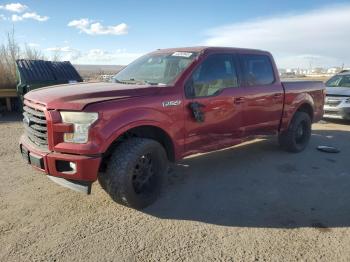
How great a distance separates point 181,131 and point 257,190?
1381mm

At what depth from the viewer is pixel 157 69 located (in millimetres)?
5035

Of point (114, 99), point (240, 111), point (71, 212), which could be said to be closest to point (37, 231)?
point (71, 212)

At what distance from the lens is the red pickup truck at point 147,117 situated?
3.64 m

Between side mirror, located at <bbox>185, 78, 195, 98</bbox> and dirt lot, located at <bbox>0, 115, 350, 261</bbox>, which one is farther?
side mirror, located at <bbox>185, 78, 195, 98</bbox>

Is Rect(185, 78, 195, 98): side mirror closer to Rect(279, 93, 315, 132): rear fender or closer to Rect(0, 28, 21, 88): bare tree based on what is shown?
Rect(279, 93, 315, 132): rear fender

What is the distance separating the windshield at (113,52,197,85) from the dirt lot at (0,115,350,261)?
1508mm

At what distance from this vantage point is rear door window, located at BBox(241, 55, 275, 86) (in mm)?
5672

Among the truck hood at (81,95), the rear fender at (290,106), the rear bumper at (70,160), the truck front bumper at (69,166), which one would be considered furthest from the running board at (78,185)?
the rear fender at (290,106)

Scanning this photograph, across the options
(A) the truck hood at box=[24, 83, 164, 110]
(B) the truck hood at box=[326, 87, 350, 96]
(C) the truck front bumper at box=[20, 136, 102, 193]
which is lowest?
(C) the truck front bumper at box=[20, 136, 102, 193]

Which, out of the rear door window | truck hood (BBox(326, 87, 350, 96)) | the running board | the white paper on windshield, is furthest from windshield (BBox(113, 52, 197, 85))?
truck hood (BBox(326, 87, 350, 96))

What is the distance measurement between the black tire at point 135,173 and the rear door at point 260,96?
1.85 meters

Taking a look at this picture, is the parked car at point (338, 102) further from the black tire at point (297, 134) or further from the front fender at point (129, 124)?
the front fender at point (129, 124)

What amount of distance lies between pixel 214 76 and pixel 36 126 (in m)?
2.49

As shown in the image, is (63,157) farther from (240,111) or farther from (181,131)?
(240,111)
